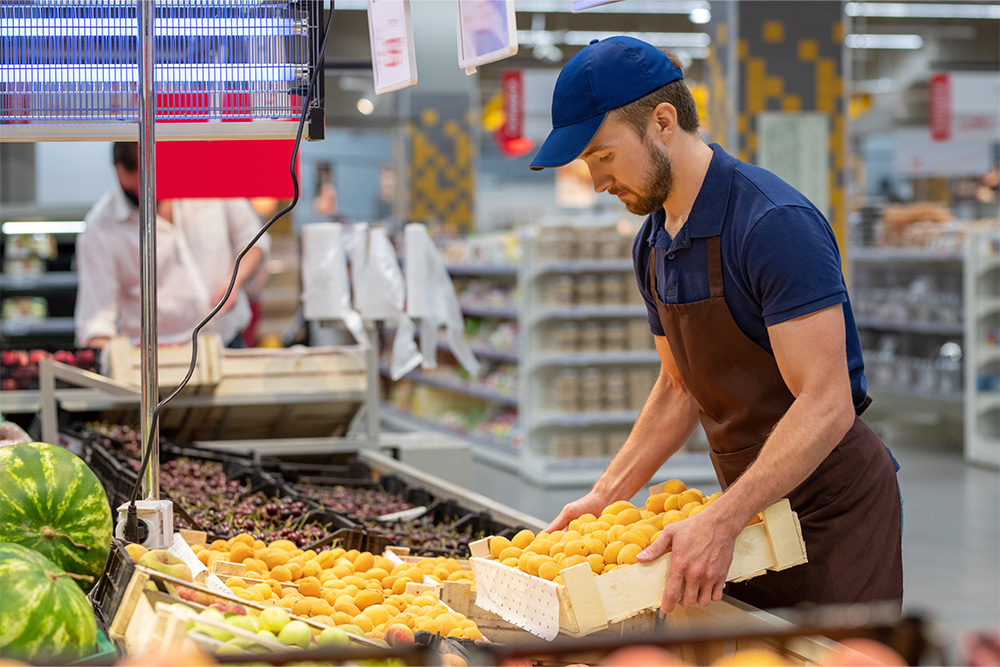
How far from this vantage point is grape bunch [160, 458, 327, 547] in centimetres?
273

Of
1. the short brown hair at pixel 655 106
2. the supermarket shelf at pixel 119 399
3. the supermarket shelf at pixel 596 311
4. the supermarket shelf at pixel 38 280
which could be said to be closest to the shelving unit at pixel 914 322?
the supermarket shelf at pixel 596 311

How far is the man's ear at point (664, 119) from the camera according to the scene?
1.80 meters

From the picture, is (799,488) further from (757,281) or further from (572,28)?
(572,28)

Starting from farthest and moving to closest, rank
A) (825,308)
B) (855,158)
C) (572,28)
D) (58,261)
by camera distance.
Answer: (855,158)
(572,28)
(58,261)
(825,308)

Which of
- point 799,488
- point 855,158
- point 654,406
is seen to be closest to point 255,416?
point 654,406

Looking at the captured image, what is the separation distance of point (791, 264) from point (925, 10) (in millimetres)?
11322

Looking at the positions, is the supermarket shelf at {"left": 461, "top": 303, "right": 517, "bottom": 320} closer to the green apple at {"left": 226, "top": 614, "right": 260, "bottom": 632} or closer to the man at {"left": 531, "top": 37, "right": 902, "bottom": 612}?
the man at {"left": 531, "top": 37, "right": 902, "bottom": 612}

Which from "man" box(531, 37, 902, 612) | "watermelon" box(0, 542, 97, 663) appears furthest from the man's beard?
"watermelon" box(0, 542, 97, 663)

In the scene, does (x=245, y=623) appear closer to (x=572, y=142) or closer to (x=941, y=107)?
(x=572, y=142)

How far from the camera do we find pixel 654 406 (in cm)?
221

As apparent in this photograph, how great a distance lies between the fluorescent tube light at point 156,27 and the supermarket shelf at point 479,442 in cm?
594

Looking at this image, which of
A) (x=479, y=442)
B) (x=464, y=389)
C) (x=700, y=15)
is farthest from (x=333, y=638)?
(x=700, y=15)

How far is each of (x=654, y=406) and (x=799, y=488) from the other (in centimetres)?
41

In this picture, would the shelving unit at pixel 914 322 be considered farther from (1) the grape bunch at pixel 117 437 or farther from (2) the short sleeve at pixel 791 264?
(2) the short sleeve at pixel 791 264
